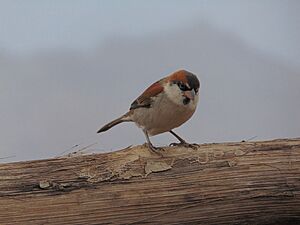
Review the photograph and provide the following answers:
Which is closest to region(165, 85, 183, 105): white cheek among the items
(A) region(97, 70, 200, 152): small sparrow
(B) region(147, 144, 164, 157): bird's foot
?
(A) region(97, 70, 200, 152): small sparrow

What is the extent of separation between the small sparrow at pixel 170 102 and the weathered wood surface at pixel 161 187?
7.6 inches

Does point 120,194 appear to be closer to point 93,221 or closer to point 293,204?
point 93,221

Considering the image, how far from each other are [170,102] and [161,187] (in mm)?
389

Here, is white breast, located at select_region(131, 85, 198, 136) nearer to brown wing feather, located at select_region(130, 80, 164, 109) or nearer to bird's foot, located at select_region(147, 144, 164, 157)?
brown wing feather, located at select_region(130, 80, 164, 109)

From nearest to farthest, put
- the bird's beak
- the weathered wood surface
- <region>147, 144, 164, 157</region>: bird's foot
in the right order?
the weathered wood surface
<region>147, 144, 164, 157</region>: bird's foot
the bird's beak

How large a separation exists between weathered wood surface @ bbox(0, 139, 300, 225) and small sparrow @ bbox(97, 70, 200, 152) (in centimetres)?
19

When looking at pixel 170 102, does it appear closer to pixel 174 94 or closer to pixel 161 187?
pixel 174 94

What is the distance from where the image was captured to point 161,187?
6.00ft

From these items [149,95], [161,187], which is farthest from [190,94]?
[161,187]

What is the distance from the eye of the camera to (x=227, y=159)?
191 cm

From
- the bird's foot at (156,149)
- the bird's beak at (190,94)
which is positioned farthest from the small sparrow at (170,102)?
the bird's foot at (156,149)

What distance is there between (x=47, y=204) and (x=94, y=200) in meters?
0.13

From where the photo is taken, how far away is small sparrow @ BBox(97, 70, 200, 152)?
2123 mm

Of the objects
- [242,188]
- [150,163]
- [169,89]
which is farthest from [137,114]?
[242,188]
